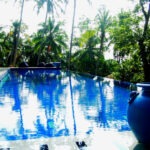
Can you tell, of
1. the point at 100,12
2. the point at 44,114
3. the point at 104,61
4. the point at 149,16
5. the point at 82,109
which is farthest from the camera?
the point at 100,12

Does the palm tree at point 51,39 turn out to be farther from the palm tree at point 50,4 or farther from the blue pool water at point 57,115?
the blue pool water at point 57,115

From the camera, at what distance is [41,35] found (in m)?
31.0

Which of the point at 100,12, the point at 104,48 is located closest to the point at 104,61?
the point at 104,48

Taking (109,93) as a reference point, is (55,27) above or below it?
above

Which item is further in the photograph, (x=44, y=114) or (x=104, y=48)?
(x=104, y=48)

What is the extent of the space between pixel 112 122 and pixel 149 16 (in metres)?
9.58

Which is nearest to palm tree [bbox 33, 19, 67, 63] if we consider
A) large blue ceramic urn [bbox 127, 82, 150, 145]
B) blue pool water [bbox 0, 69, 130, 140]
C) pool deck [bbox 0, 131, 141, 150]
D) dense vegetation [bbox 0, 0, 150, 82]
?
dense vegetation [bbox 0, 0, 150, 82]

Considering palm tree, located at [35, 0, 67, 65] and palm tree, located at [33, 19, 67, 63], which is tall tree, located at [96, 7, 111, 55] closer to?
palm tree, located at [33, 19, 67, 63]

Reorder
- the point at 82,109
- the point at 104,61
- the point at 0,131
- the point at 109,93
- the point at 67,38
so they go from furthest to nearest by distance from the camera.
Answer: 1. the point at 67,38
2. the point at 104,61
3. the point at 109,93
4. the point at 82,109
5. the point at 0,131

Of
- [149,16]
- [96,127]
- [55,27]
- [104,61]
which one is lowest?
[96,127]

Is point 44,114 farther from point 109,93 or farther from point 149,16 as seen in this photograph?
point 149,16

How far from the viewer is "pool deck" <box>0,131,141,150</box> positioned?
12.0 feet

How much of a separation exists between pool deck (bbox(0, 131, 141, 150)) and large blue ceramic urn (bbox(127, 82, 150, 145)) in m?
0.23

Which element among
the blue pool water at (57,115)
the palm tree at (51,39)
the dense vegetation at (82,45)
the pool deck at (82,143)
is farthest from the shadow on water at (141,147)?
the palm tree at (51,39)
